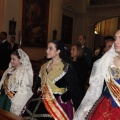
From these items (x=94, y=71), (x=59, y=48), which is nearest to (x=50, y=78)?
(x=59, y=48)

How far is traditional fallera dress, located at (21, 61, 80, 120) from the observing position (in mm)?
3094

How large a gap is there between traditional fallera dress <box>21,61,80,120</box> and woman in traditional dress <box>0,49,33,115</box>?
0.47 m

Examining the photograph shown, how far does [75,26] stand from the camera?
1371cm

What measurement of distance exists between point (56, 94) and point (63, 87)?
13 cm

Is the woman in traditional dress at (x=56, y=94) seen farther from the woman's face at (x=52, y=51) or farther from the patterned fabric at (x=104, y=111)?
the patterned fabric at (x=104, y=111)

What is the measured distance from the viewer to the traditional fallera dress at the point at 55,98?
309 cm

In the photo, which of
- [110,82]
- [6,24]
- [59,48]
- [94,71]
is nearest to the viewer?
[110,82]

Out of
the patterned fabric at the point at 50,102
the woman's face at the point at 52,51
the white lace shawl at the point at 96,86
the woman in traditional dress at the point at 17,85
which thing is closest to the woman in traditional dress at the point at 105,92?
the white lace shawl at the point at 96,86

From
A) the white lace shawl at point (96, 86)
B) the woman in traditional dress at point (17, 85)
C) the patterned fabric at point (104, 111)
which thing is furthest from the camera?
the woman in traditional dress at point (17, 85)

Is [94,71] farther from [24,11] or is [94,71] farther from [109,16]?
[109,16]

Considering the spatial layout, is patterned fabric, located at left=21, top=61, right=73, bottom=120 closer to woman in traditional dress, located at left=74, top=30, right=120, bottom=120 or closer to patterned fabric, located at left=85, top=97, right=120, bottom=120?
woman in traditional dress, located at left=74, top=30, right=120, bottom=120

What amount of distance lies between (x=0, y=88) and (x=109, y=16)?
33.5ft

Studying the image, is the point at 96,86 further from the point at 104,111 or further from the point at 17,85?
the point at 17,85

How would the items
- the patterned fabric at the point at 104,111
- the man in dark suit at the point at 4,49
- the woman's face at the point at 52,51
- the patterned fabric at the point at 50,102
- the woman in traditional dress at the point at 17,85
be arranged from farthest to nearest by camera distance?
the man in dark suit at the point at 4,49
the woman in traditional dress at the point at 17,85
the woman's face at the point at 52,51
the patterned fabric at the point at 50,102
the patterned fabric at the point at 104,111
